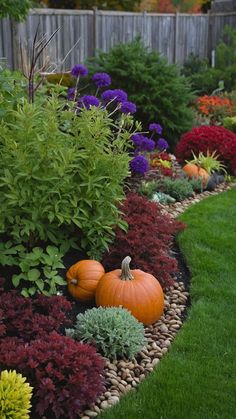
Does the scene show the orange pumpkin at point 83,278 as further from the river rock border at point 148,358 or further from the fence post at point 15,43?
the fence post at point 15,43

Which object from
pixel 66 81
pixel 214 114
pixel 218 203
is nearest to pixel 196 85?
pixel 214 114

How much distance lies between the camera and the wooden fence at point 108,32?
10711mm

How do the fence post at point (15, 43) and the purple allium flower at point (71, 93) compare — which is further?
the fence post at point (15, 43)

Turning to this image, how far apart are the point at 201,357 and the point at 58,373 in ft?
3.42

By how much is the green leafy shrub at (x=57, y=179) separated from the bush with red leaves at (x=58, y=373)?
0.90m

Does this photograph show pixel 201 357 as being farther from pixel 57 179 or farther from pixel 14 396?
pixel 57 179

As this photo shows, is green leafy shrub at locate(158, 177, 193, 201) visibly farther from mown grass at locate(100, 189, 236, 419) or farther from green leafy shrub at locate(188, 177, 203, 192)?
mown grass at locate(100, 189, 236, 419)

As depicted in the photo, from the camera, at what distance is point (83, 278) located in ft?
13.1

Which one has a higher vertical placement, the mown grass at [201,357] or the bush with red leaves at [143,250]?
the bush with red leaves at [143,250]

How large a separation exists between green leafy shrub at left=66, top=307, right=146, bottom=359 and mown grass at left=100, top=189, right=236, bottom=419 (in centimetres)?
22

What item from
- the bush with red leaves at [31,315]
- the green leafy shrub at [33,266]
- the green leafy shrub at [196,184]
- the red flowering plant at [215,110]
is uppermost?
the green leafy shrub at [33,266]

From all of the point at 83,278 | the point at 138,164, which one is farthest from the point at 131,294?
the point at 138,164

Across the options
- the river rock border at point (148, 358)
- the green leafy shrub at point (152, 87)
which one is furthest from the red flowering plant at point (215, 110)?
the river rock border at point (148, 358)

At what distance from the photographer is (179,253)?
17.0ft
